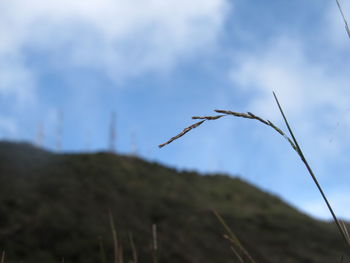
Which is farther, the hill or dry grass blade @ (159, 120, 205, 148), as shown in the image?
the hill

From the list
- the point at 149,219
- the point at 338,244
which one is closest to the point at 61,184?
the point at 149,219

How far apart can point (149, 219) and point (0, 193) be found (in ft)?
16.0

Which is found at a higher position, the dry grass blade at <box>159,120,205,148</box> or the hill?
the hill

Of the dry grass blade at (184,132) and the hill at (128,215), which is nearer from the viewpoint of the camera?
the dry grass blade at (184,132)

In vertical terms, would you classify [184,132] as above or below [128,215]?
below

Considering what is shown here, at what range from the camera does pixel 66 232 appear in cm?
1222

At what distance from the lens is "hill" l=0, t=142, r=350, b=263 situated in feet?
38.7

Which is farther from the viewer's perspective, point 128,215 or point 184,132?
point 128,215

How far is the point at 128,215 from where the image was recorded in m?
14.7

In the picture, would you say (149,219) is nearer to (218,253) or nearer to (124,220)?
(124,220)

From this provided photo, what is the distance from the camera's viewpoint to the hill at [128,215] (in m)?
11.8

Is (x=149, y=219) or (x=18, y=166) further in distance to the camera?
(x=18, y=166)

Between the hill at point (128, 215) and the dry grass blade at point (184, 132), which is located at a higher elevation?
the hill at point (128, 215)

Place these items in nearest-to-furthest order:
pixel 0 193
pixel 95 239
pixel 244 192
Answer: pixel 95 239 < pixel 0 193 < pixel 244 192
